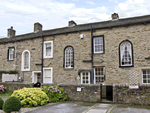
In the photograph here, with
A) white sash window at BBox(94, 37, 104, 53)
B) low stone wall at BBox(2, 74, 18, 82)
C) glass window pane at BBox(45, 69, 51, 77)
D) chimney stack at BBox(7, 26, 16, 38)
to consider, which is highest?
Answer: chimney stack at BBox(7, 26, 16, 38)

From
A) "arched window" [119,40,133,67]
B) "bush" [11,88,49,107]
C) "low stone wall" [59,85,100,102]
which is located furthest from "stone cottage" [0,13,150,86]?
"bush" [11,88,49,107]

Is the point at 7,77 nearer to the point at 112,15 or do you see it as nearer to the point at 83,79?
the point at 83,79

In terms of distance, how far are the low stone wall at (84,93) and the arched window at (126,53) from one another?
4.93 metres

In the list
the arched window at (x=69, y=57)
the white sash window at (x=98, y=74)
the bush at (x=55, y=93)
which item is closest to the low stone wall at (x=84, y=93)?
the bush at (x=55, y=93)

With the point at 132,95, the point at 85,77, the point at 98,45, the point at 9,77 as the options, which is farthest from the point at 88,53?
the point at 9,77

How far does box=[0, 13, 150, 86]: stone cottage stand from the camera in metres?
14.6

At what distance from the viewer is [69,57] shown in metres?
17.7

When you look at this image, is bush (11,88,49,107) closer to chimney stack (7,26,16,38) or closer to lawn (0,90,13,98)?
lawn (0,90,13,98)

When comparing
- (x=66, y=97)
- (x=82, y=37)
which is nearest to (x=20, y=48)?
(x=82, y=37)

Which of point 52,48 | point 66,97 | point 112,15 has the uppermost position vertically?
point 112,15

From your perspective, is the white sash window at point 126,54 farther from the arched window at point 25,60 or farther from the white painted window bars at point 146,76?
the arched window at point 25,60

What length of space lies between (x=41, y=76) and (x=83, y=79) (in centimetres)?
514

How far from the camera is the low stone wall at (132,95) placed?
10.0 meters

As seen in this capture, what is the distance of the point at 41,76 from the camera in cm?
1881
